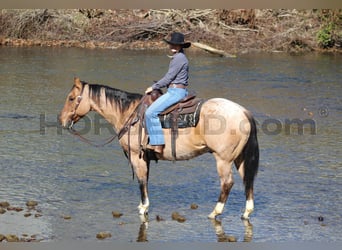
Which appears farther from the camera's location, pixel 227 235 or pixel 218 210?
pixel 218 210

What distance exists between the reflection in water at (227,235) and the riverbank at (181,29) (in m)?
19.0

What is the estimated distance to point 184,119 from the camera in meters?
9.48

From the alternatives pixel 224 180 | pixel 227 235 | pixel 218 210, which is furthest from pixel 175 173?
pixel 227 235

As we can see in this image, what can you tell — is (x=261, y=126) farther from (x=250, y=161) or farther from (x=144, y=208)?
(x=144, y=208)

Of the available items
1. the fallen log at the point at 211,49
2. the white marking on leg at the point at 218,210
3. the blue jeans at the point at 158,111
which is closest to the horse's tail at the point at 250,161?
the white marking on leg at the point at 218,210

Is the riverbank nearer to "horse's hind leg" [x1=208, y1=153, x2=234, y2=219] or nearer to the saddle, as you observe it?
the saddle

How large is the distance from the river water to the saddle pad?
1146mm

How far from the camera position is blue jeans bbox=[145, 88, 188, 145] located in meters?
9.48

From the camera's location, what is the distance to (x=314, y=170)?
12.0 metres

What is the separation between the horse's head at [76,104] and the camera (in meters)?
10.1

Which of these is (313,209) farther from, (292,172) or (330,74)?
(330,74)

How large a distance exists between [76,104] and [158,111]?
1.27 metres

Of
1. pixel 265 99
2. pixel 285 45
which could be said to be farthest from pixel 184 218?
pixel 285 45

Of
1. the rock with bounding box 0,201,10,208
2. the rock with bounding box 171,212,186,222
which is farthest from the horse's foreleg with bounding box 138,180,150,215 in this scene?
the rock with bounding box 0,201,10,208
